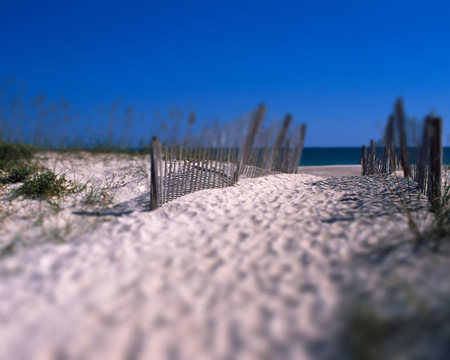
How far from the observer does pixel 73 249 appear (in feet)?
9.20

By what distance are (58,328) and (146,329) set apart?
0.55 meters

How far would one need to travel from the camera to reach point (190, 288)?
2.23m

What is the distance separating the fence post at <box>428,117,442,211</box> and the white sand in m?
0.81

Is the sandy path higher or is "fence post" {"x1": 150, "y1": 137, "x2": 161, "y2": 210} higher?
"fence post" {"x1": 150, "y1": 137, "x2": 161, "y2": 210}

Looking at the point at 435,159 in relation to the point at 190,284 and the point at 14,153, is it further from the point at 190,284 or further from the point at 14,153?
the point at 14,153

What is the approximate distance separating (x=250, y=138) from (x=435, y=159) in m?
3.04

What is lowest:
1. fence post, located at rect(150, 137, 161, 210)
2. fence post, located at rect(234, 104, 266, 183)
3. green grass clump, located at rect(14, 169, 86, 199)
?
green grass clump, located at rect(14, 169, 86, 199)

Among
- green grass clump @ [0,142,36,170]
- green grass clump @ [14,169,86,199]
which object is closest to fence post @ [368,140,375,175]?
green grass clump @ [14,169,86,199]

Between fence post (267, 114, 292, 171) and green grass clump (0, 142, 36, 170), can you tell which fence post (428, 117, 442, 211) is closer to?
fence post (267, 114, 292, 171)

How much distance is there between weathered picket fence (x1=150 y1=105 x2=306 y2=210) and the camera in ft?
15.0

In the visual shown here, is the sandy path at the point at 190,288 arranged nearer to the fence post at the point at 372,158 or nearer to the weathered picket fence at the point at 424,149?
the weathered picket fence at the point at 424,149

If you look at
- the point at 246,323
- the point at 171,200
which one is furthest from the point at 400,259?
the point at 171,200

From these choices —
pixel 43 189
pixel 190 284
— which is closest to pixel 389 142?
pixel 190 284

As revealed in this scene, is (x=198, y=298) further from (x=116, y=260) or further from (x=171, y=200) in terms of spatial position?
(x=171, y=200)
